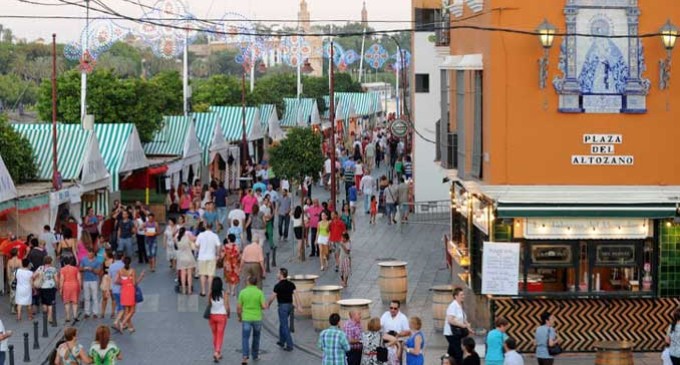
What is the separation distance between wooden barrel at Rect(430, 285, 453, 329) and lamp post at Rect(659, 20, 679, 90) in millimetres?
4874

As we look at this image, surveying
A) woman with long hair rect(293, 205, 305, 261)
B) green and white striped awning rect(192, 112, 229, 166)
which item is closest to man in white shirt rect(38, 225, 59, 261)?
woman with long hair rect(293, 205, 305, 261)

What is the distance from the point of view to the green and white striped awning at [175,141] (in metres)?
46.4

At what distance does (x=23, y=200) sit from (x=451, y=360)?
16033mm

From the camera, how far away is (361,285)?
94.6 feet

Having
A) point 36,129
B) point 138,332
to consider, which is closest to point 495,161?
point 138,332

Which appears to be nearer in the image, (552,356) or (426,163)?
(552,356)

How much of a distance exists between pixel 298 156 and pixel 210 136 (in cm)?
1317

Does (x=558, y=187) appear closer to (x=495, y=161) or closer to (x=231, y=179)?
(x=495, y=161)

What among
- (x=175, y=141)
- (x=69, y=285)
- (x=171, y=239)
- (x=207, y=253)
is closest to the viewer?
(x=69, y=285)

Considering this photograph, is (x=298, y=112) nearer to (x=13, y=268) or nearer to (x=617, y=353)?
(x=13, y=268)

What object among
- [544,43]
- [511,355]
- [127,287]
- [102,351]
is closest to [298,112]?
[127,287]

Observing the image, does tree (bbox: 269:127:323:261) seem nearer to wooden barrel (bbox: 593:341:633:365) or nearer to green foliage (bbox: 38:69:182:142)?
green foliage (bbox: 38:69:182:142)

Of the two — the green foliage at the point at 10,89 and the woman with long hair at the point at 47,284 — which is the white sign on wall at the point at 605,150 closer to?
the woman with long hair at the point at 47,284

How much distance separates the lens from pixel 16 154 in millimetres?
34094
